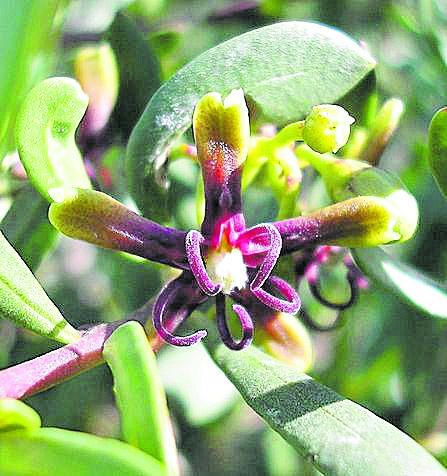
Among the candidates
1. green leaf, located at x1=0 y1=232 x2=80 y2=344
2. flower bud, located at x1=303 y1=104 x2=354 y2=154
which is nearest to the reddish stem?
green leaf, located at x1=0 y1=232 x2=80 y2=344

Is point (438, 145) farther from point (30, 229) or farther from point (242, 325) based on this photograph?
point (30, 229)

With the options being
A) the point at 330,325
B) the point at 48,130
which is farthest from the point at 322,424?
the point at 330,325

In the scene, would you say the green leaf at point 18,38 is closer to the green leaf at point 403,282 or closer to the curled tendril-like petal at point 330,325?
the green leaf at point 403,282

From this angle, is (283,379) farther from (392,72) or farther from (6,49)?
(392,72)

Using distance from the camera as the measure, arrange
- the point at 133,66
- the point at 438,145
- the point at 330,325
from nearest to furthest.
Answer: the point at 438,145, the point at 133,66, the point at 330,325

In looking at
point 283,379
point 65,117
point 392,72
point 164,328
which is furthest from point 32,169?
point 392,72
